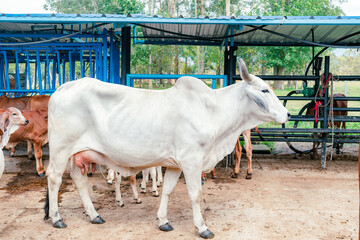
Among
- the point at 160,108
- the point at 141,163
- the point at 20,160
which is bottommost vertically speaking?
the point at 20,160

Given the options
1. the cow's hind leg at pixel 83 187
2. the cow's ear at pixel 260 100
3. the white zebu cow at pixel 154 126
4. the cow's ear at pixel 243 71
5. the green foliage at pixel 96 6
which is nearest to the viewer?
the white zebu cow at pixel 154 126

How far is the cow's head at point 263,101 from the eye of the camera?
479 centimetres

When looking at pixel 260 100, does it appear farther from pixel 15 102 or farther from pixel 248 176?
pixel 15 102

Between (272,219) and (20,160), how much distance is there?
5935mm

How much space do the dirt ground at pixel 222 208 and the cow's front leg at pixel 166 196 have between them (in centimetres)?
11

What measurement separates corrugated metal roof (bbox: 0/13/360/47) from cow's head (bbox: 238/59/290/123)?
2029mm

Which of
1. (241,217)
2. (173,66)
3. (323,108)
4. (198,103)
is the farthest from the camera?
(173,66)

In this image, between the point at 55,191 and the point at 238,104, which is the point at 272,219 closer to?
the point at 238,104

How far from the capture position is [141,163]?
4.62 metres

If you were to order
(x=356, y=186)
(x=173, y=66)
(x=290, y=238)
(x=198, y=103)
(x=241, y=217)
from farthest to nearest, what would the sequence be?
(x=173, y=66), (x=356, y=186), (x=241, y=217), (x=198, y=103), (x=290, y=238)

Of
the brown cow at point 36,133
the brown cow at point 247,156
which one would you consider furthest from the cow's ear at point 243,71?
the brown cow at point 36,133

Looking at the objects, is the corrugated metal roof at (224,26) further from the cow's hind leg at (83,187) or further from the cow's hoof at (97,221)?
the cow's hoof at (97,221)

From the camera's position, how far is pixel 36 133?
7.51 metres

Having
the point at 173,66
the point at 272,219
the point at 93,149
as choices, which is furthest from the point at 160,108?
the point at 173,66
